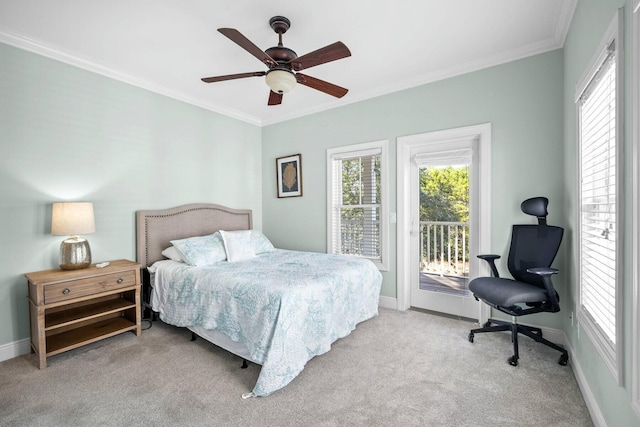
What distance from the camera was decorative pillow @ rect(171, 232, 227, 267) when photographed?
10.00 ft

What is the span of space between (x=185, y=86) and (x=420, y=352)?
149 inches

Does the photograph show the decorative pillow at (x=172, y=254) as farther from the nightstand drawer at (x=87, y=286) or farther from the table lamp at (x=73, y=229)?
the table lamp at (x=73, y=229)

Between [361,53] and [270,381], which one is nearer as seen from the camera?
[270,381]

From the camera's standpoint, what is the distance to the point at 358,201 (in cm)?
401

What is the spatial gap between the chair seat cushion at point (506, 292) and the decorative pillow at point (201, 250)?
8.34 ft

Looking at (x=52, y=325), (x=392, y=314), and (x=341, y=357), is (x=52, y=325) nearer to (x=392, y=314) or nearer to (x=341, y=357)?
(x=341, y=357)

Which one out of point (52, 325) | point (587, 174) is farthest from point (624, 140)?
point (52, 325)

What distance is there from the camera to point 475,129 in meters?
3.07

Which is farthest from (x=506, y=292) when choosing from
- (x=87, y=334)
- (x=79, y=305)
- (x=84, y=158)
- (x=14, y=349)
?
(x=14, y=349)

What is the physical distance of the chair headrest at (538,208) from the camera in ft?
8.41

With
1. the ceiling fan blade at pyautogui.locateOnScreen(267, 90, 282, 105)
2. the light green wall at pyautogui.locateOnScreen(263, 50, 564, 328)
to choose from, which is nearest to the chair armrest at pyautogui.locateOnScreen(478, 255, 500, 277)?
the light green wall at pyautogui.locateOnScreen(263, 50, 564, 328)

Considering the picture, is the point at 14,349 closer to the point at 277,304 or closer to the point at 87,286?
the point at 87,286

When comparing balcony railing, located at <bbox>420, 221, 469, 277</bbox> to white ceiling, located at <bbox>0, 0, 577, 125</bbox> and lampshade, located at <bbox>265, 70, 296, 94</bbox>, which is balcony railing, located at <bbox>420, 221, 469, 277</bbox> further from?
lampshade, located at <bbox>265, 70, 296, 94</bbox>

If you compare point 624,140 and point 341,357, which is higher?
point 624,140
